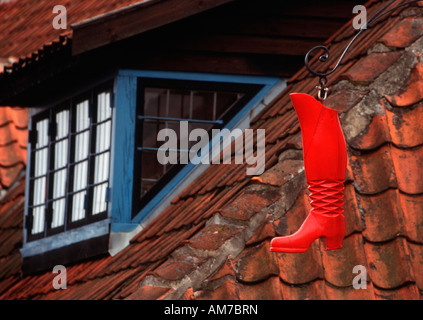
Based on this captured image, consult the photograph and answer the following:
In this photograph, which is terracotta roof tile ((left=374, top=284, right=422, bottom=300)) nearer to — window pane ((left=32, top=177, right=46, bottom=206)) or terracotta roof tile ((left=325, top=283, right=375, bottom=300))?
terracotta roof tile ((left=325, top=283, right=375, bottom=300))

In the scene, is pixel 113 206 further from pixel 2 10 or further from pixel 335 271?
pixel 2 10

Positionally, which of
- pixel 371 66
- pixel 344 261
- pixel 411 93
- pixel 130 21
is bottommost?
pixel 344 261

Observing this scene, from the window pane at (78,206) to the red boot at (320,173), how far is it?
337 centimetres

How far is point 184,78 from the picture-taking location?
7164mm

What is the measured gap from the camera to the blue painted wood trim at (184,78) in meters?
6.95

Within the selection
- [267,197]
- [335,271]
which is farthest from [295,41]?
[335,271]

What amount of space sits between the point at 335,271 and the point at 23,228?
3.94 metres

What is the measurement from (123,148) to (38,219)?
1.31 meters

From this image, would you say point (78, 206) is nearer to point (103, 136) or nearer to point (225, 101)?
point (103, 136)

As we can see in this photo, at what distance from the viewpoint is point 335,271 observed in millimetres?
4930

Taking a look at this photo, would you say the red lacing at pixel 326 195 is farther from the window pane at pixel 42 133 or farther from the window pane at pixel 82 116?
the window pane at pixel 42 133

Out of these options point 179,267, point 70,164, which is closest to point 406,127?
point 179,267

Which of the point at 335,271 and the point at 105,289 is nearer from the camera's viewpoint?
the point at 335,271

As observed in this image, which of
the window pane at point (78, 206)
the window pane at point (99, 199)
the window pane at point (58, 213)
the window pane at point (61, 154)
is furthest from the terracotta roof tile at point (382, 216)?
the window pane at point (61, 154)
